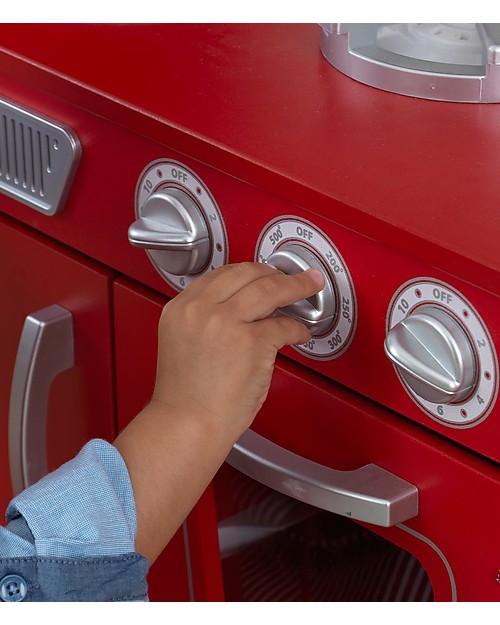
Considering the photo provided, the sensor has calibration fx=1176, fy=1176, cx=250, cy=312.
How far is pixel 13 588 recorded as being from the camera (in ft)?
2.12

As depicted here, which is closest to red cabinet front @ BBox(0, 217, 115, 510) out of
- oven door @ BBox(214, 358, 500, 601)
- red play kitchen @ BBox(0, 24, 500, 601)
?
red play kitchen @ BBox(0, 24, 500, 601)

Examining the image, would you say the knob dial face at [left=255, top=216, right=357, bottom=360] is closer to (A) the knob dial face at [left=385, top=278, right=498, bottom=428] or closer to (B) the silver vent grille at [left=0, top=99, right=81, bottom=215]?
(A) the knob dial face at [left=385, top=278, right=498, bottom=428]

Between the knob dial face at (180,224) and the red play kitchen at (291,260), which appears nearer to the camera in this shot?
the red play kitchen at (291,260)

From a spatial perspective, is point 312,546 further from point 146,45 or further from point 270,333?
point 146,45

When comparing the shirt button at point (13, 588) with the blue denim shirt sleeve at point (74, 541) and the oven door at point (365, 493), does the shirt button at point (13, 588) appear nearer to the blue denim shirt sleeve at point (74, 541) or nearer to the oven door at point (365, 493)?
the blue denim shirt sleeve at point (74, 541)

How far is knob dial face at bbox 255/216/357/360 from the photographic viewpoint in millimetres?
675

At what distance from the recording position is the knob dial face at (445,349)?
2.02ft

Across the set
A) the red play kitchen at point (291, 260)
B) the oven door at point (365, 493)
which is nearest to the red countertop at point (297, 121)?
the red play kitchen at point (291, 260)

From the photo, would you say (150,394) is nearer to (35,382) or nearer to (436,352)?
(35,382)

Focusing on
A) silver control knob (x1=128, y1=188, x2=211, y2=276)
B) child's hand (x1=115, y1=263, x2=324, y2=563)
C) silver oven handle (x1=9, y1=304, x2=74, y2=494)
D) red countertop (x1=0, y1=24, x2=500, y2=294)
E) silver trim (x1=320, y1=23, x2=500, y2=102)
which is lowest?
silver oven handle (x1=9, y1=304, x2=74, y2=494)

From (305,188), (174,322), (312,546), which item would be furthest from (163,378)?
(312,546)

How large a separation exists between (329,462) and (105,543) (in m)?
0.16

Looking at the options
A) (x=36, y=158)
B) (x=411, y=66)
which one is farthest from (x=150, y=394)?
(x=411, y=66)

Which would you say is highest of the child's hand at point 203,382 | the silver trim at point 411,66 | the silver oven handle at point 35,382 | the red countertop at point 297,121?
the silver trim at point 411,66
